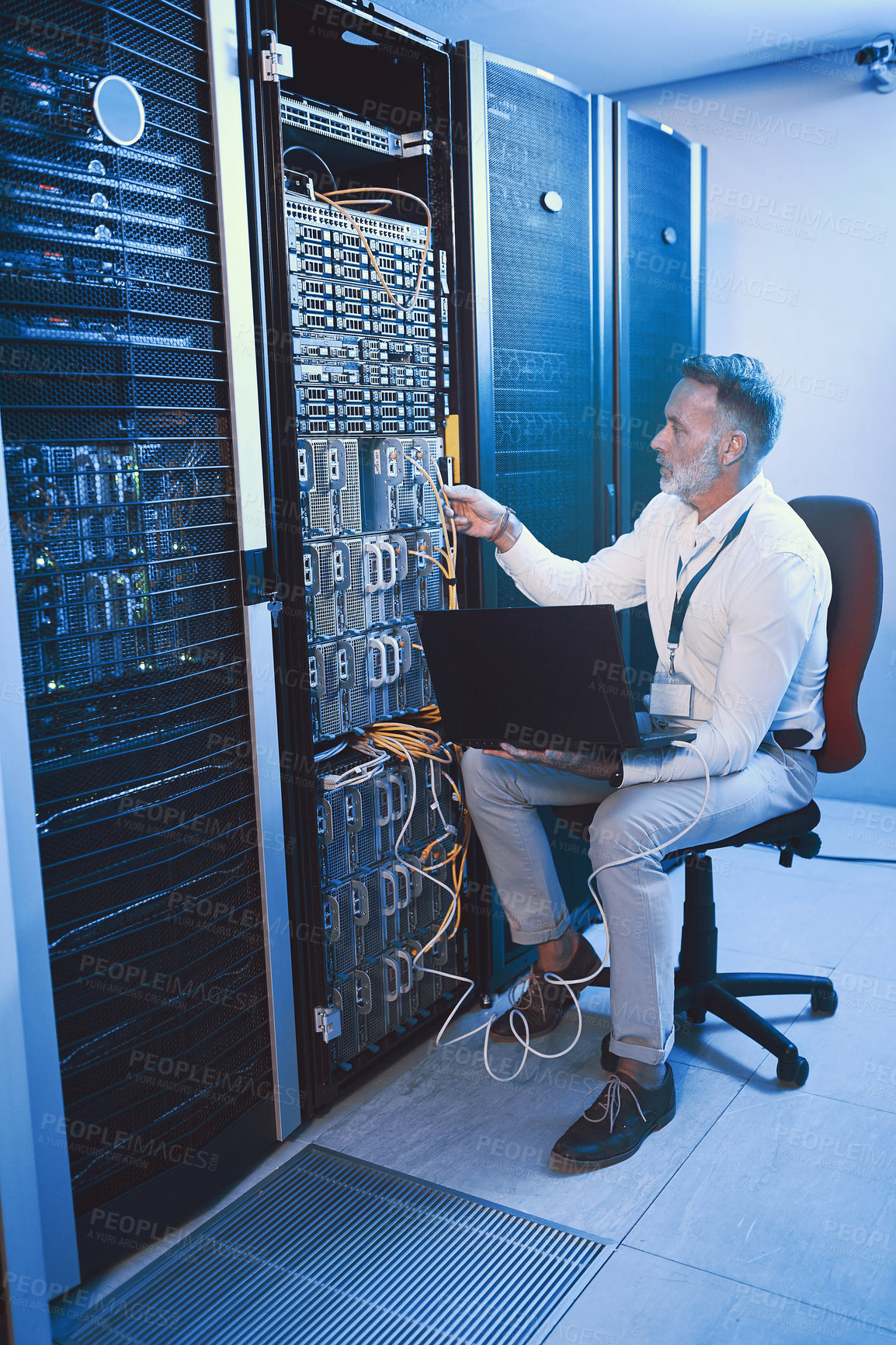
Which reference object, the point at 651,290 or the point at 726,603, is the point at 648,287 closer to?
the point at 651,290

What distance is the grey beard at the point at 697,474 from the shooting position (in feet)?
7.54

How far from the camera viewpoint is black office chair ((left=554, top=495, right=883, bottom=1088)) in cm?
217

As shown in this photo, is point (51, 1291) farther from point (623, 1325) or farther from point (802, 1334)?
point (802, 1334)

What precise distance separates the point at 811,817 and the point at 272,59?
5.77 feet

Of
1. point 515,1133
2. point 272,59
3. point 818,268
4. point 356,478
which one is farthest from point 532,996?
point 818,268

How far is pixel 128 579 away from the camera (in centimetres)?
161

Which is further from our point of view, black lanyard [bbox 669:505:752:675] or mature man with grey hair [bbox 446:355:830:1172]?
black lanyard [bbox 669:505:752:675]

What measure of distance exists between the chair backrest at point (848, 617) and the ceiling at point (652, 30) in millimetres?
1784

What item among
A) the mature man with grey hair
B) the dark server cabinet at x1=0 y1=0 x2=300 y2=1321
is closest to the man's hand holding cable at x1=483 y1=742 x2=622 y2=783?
the mature man with grey hair

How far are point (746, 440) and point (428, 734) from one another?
95 cm

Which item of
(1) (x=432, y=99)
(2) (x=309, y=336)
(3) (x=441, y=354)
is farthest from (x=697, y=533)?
(1) (x=432, y=99)

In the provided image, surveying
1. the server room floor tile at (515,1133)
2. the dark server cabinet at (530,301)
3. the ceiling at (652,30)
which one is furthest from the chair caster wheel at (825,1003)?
the ceiling at (652,30)

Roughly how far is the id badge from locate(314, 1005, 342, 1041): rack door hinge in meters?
0.93

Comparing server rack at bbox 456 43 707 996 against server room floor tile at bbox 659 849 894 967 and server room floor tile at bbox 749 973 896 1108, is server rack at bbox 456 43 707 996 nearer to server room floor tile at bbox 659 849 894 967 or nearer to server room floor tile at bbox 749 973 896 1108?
server room floor tile at bbox 659 849 894 967
